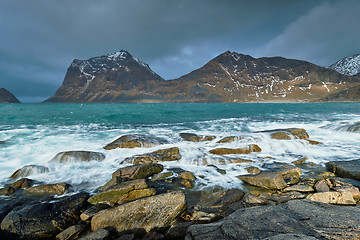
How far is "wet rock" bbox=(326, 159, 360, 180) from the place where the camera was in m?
8.40

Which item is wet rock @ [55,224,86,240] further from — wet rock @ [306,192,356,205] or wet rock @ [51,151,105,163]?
wet rock @ [306,192,356,205]

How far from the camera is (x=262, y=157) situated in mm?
12648

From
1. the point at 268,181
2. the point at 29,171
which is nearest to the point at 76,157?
the point at 29,171

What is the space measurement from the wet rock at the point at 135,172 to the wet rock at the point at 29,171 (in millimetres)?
5053

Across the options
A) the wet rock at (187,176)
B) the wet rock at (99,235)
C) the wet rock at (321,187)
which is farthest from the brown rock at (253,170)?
the wet rock at (99,235)

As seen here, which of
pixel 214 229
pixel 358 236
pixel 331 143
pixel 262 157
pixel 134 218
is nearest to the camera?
pixel 358 236

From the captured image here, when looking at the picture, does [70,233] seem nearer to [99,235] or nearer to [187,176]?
[99,235]

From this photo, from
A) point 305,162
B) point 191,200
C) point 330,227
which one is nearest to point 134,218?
point 191,200

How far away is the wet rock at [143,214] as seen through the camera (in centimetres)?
532

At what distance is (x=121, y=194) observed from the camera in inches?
267

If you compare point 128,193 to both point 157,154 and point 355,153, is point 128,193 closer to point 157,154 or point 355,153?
point 157,154

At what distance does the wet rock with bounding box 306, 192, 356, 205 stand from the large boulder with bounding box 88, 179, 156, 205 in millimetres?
6087

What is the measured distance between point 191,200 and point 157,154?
19.8 ft

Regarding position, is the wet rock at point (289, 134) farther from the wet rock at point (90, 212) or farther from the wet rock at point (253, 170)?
the wet rock at point (90, 212)
